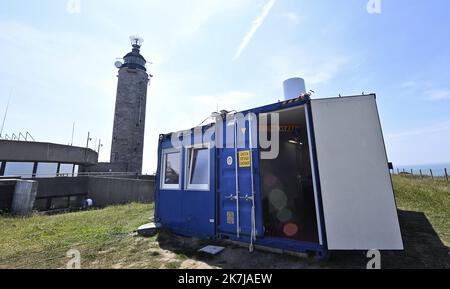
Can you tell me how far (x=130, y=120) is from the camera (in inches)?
1150

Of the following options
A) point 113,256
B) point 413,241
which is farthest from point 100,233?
point 413,241

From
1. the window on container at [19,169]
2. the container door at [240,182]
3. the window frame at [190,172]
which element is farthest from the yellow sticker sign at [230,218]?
the window on container at [19,169]

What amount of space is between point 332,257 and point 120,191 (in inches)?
668

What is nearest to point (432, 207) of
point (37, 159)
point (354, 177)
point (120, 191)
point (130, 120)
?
point (354, 177)

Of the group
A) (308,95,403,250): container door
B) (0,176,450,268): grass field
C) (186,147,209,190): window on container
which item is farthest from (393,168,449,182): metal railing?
(186,147,209,190): window on container

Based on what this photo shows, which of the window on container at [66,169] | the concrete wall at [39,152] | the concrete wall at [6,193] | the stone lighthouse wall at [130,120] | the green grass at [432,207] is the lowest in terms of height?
the green grass at [432,207]

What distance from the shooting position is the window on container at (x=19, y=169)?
16969mm

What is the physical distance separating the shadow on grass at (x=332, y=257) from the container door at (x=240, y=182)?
0.53 meters

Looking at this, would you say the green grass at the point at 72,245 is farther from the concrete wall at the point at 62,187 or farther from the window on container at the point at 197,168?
the concrete wall at the point at 62,187

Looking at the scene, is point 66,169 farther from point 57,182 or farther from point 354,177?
point 354,177

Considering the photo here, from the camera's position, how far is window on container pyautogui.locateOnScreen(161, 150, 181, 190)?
6.70m

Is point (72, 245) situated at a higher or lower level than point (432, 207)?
lower

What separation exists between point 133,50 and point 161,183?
32.5 meters
